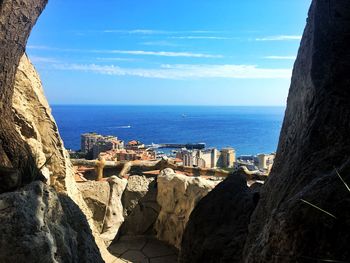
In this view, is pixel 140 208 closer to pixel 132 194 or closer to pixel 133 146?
pixel 132 194

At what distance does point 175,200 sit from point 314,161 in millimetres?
3925

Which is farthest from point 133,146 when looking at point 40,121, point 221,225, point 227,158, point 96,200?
point 221,225

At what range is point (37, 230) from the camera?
1.80 meters

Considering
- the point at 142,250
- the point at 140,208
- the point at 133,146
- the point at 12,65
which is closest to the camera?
the point at 12,65

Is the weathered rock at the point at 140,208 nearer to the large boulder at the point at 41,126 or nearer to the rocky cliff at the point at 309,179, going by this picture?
the large boulder at the point at 41,126

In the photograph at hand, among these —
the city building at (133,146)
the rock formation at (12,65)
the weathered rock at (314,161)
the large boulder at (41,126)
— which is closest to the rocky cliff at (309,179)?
the weathered rock at (314,161)

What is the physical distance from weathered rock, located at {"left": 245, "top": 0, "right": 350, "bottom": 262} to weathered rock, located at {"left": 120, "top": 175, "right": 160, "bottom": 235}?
388 cm

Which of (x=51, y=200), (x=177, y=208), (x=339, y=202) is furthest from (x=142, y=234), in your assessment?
(x=339, y=202)

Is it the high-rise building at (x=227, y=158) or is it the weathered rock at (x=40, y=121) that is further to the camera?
the high-rise building at (x=227, y=158)

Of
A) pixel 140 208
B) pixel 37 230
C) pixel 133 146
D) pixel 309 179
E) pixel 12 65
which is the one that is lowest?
pixel 133 146

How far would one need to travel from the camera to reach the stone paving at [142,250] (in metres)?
5.11

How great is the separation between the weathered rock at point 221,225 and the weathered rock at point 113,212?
3.08 m

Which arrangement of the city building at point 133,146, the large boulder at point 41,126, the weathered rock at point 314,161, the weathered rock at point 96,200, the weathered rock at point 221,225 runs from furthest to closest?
1. the city building at point 133,146
2. the weathered rock at point 96,200
3. the large boulder at point 41,126
4. the weathered rock at point 221,225
5. the weathered rock at point 314,161

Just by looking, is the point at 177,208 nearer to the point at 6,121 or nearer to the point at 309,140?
the point at 6,121
